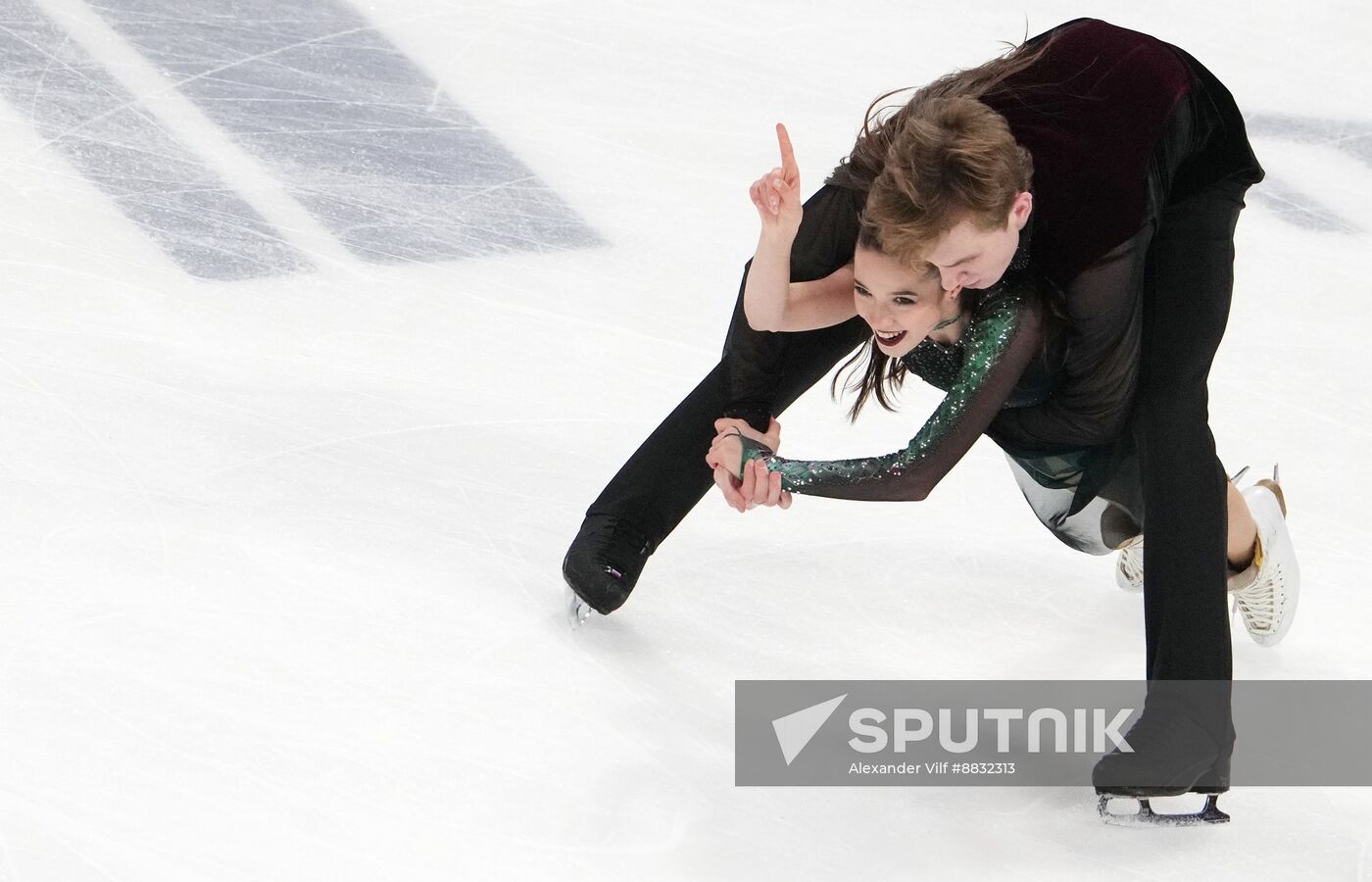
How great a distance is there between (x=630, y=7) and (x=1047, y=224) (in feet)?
9.16

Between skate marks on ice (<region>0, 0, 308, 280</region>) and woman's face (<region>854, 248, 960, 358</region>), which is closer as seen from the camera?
woman's face (<region>854, 248, 960, 358</region>)

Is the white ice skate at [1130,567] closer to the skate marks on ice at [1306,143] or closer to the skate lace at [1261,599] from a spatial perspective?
the skate lace at [1261,599]

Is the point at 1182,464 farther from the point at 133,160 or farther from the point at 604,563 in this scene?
the point at 133,160

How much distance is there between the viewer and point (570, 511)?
9.48ft

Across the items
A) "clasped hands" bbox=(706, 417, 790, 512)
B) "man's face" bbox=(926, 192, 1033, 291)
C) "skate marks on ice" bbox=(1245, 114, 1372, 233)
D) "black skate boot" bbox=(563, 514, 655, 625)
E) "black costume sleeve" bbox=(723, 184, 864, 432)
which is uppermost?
"man's face" bbox=(926, 192, 1033, 291)

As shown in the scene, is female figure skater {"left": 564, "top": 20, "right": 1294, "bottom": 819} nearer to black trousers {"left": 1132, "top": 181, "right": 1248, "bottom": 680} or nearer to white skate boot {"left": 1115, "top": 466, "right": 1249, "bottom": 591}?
black trousers {"left": 1132, "top": 181, "right": 1248, "bottom": 680}

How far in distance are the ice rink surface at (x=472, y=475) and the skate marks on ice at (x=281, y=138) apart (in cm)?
1

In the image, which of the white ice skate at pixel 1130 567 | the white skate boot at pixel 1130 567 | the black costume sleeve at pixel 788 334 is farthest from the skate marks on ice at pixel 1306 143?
the black costume sleeve at pixel 788 334

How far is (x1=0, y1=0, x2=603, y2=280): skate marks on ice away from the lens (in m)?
3.60

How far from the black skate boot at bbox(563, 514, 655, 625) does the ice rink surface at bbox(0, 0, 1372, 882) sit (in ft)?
0.23

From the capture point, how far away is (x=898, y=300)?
7.11 feet

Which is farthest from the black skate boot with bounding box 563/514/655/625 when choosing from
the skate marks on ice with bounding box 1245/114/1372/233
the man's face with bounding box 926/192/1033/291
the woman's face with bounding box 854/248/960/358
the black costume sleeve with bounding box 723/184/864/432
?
the skate marks on ice with bounding box 1245/114/1372/233

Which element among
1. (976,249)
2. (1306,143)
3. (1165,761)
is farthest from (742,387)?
(1306,143)

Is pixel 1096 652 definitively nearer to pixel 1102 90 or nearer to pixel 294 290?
pixel 1102 90
